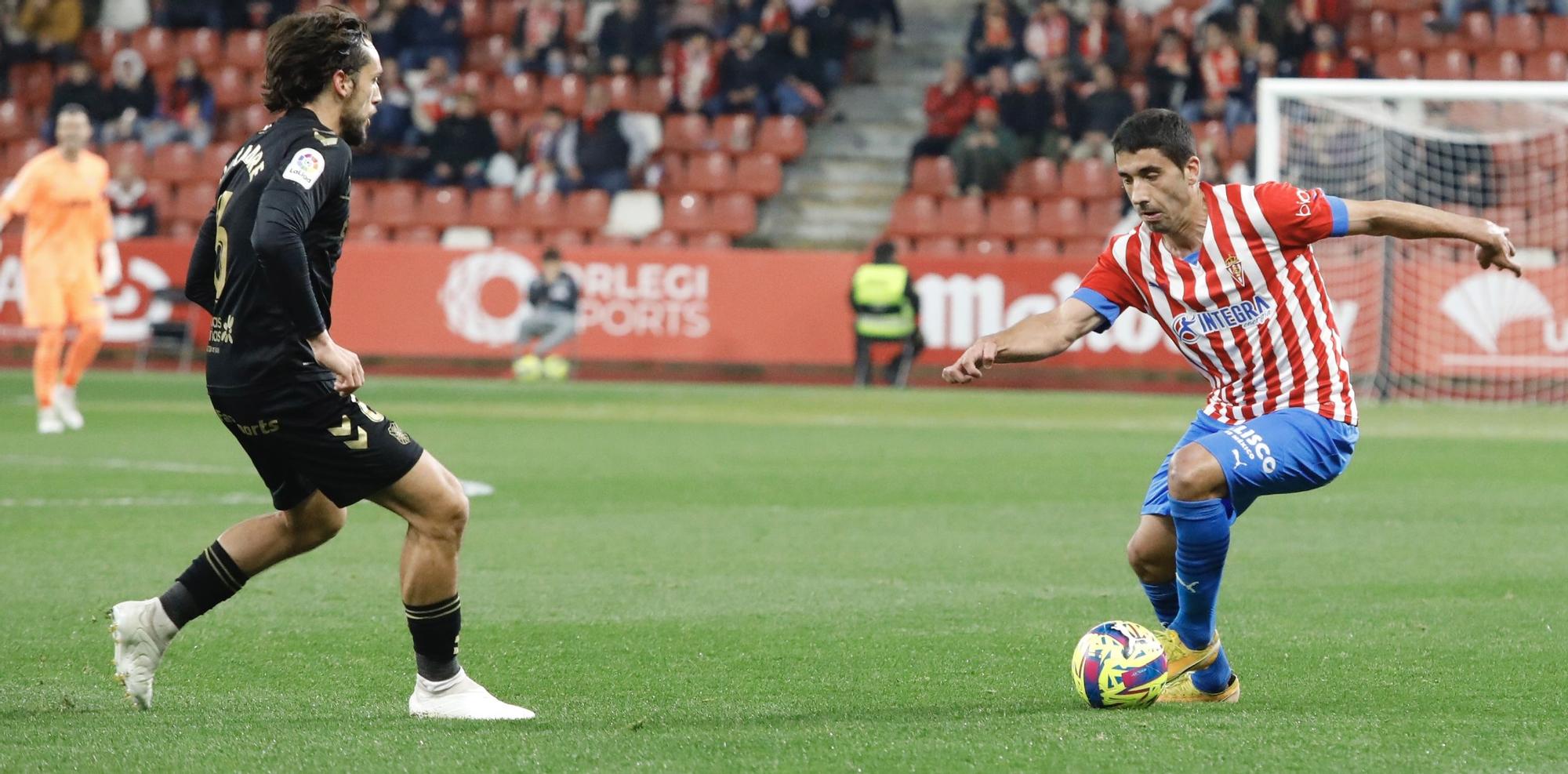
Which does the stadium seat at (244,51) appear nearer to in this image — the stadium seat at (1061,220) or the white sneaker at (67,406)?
the stadium seat at (1061,220)

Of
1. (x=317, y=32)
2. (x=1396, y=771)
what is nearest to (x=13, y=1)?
(x=317, y=32)

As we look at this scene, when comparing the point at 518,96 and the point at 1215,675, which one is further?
the point at 518,96

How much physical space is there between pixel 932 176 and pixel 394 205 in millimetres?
6639

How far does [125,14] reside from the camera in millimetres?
27312

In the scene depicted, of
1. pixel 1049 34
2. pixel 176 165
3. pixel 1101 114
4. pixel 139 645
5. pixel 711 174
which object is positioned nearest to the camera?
pixel 139 645

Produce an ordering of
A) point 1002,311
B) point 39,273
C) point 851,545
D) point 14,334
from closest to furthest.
Answer: point 851,545, point 39,273, point 1002,311, point 14,334

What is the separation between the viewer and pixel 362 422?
16.1 ft

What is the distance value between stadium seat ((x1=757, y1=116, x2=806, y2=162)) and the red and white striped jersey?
18.9 metres

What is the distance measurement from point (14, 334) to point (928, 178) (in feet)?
35.6

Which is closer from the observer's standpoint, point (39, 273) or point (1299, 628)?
point (1299, 628)

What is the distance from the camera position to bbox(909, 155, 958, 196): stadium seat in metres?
23.2

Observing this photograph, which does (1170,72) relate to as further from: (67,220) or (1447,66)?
(67,220)

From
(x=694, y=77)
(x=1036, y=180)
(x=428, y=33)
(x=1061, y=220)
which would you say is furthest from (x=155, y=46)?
(x=1061, y=220)

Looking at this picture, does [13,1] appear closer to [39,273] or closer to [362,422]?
[39,273]
